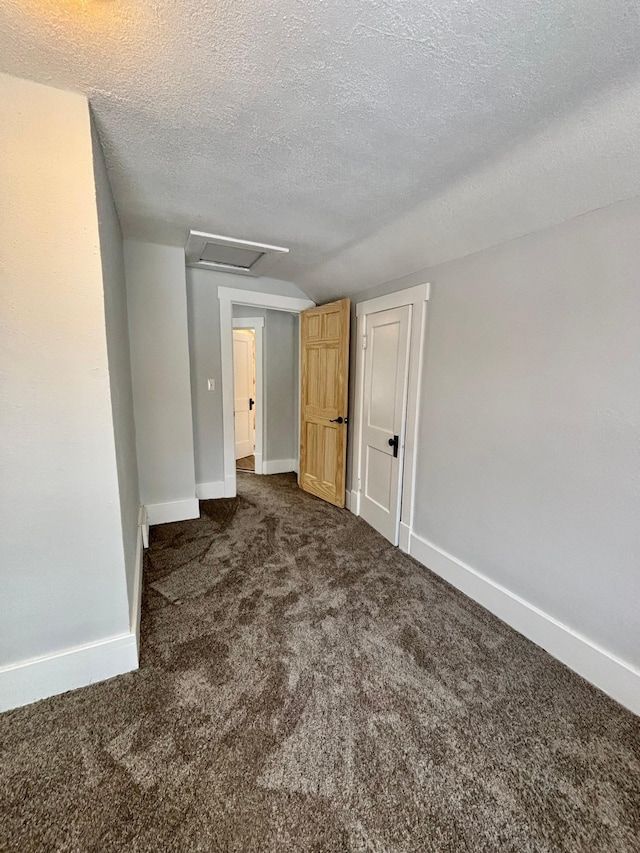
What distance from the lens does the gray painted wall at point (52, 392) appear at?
121 centimetres

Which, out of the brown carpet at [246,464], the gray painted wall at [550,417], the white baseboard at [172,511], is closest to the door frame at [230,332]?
the white baseboard at [172,511]

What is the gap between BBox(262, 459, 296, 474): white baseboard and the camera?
4656 mm

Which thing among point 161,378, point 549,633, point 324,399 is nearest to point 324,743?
point 549,633

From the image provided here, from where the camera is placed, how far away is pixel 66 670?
148 cm

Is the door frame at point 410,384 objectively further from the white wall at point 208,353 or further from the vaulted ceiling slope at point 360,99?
the white wall at point 208,353

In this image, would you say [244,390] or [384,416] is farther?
[244,390]

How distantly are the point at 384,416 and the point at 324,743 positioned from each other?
217 centimetres

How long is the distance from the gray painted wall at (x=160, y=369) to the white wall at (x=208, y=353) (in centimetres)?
46

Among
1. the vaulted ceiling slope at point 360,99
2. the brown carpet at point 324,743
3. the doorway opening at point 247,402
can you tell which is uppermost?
the vaulted ceiling slope at point 360,99

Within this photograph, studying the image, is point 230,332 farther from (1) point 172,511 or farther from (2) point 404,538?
(2) point 404,538

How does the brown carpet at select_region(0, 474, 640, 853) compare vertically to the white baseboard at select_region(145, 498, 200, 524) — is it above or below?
below

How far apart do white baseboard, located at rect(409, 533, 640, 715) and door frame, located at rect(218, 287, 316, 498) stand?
7.20 ft

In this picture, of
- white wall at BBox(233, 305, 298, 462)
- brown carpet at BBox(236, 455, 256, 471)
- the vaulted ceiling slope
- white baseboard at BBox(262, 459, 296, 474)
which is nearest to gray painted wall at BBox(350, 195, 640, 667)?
the vaulted ceiling slope

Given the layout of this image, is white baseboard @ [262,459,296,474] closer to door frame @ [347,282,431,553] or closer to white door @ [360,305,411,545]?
white door @ [360,305,411,545]
